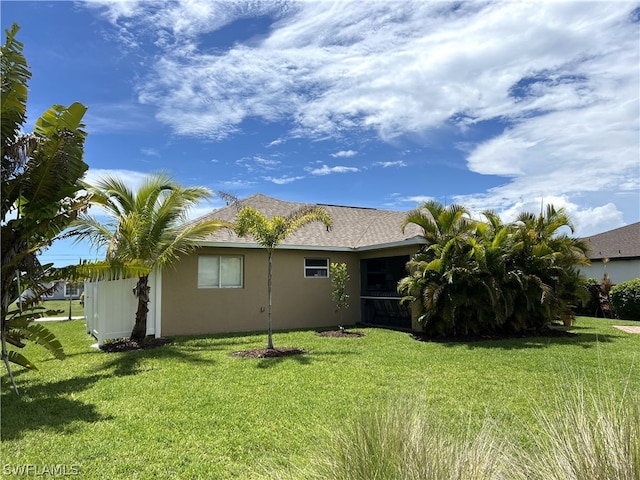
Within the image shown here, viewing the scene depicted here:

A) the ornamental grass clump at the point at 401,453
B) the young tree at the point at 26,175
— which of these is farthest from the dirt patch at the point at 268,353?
the ornamental grass clump at the point at 401,453

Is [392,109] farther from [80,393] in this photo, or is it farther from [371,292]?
[80,393]

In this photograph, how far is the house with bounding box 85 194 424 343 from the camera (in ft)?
45.5

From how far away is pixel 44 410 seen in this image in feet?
19.9

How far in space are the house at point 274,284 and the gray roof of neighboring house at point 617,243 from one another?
1273 cm

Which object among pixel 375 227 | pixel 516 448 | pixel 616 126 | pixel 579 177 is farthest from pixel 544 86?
pixel 516 448

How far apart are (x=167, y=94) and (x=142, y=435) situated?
387 inches

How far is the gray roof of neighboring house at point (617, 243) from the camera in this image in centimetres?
2292

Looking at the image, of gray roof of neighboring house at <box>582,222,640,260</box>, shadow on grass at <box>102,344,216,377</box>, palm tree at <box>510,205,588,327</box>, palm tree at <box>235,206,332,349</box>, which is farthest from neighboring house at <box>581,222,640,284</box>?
shadow on grass at <box>102,344,216,377</box>

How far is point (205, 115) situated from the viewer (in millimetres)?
13562

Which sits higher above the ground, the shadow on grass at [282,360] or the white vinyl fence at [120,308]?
the white vinyl fence at [120,308]

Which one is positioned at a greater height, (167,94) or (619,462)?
(167,94)

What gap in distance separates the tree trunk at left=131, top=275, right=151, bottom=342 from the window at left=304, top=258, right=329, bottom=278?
6.14 meters

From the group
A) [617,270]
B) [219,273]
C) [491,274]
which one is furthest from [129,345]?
[617,270]

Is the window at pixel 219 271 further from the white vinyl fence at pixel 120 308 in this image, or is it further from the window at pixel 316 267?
the window at pixel 316 267
